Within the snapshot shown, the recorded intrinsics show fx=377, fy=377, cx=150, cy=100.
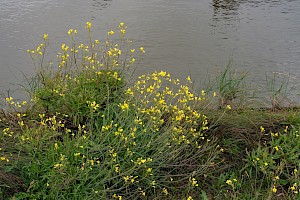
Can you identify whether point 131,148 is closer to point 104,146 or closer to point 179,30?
point 104,146

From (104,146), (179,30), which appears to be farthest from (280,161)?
(179,30)

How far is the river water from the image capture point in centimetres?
495

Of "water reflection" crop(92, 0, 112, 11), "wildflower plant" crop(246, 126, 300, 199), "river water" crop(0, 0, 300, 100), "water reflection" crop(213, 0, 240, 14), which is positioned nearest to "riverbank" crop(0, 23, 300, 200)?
"wildflower plant" crop(246, 126, 300, 199)

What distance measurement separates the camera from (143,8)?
7.26m

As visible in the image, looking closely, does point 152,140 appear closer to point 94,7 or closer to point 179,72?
point 179,72

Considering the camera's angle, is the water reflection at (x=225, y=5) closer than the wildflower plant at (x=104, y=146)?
No

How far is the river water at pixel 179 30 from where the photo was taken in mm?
4953

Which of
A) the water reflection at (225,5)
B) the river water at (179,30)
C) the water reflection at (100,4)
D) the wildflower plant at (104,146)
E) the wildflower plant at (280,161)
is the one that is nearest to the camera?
the wildflower plant at (104,146)

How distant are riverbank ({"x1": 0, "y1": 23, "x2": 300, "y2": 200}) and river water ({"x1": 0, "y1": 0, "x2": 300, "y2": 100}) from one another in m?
1.60

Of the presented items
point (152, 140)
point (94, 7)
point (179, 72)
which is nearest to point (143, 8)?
point (94, 7)

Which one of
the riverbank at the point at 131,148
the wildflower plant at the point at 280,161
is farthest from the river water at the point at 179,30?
the wildflower plant at the point at 280,161

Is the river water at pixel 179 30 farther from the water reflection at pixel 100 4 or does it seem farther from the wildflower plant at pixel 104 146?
the wildflower plant at pixel 104 146

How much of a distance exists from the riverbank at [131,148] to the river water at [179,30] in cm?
160

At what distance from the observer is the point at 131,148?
2518 millimetres
